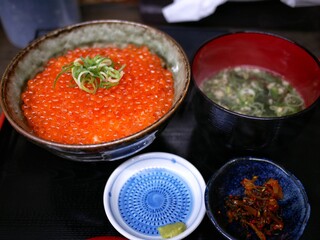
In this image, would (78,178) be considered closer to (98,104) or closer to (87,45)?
(98,104)

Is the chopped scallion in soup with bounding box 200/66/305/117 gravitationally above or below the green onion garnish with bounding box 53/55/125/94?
below

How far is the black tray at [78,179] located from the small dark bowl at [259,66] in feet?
0.39

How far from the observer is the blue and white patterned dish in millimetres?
1229

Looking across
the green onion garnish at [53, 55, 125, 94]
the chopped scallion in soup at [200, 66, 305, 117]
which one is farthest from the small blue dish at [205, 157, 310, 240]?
the green onion garnish at [53, 55, 125, 94]

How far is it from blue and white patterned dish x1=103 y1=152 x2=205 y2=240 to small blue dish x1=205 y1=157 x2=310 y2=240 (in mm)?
66

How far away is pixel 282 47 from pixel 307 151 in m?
0.49

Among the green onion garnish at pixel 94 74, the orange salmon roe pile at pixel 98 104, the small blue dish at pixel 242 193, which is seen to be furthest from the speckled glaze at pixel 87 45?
the small blue dish at pixel 242 193

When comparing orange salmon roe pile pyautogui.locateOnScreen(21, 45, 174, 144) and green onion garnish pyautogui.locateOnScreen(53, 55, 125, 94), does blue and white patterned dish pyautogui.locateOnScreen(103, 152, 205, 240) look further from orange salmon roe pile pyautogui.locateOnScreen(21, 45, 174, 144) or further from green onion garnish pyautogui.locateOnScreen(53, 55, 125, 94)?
green onion garnish pyautogui.locateOnScreen(53, 55, 125, 94)

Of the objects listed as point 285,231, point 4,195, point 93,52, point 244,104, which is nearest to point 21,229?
point 4,195

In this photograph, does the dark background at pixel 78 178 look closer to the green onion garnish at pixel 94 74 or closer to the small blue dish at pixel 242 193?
the small blue dish at pixel 242 193

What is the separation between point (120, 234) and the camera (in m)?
1.24

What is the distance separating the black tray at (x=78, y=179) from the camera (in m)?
1.26

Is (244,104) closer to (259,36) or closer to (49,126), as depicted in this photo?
(259,36)

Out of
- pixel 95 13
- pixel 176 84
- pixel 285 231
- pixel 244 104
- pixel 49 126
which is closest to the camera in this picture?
pixel 285 231
